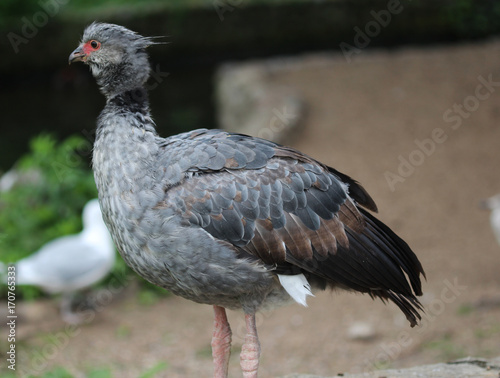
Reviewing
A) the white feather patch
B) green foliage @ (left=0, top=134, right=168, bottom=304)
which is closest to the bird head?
the white feather patch

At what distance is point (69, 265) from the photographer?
20.1 feet

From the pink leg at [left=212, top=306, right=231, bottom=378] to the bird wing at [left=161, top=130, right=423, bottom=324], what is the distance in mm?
545

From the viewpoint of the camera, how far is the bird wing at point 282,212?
11.0 feet

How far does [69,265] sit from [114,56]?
299 centimetres

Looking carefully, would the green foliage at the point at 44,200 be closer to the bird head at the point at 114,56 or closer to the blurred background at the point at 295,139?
A: the blurred background at the point at 295,139

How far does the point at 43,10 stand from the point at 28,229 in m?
7.59

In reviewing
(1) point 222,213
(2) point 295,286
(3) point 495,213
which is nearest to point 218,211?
(1) point 222,213

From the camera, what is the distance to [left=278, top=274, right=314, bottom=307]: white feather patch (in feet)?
11.1

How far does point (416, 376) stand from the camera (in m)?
3.81

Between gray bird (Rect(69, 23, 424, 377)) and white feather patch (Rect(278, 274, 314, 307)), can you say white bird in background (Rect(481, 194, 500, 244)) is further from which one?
white feather patch (Rect(278, 274, 314, 307))

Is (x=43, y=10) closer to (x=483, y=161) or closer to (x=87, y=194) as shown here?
(x=87, y=194)

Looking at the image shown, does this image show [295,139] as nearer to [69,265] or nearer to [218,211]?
[69,265]

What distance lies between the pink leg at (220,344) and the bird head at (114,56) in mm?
1270

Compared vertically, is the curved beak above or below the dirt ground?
above
